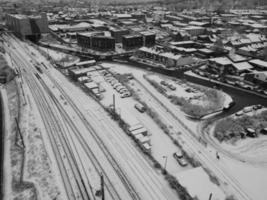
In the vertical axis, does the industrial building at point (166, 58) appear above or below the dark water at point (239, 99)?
above

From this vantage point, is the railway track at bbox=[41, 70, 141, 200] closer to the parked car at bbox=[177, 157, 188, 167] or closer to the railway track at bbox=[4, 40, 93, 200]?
the railway track at bbox=[4, 40, 93, 200]

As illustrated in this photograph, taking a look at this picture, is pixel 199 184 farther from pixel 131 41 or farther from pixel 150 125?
pixel 131 41

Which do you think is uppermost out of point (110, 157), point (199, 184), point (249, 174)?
point (199, 184)

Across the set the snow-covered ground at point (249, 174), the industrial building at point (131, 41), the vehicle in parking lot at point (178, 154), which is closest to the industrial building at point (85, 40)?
the industrial building at point (131, 41)

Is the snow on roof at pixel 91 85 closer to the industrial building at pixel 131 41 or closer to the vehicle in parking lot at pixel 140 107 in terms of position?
the vehicle in parking lot at pixel 140 107

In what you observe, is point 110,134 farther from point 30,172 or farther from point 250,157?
point 250,157

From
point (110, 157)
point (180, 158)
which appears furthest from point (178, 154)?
point (110, 157)
